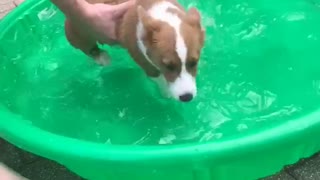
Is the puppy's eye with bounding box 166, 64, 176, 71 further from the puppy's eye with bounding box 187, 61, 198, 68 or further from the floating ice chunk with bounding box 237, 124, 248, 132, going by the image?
the floating ice chunk with bounding box 237, 124, 248, 132

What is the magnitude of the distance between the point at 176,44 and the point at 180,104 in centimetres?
39

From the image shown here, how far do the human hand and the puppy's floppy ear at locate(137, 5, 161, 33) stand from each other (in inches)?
5.9

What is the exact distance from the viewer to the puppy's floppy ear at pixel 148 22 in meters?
1.56

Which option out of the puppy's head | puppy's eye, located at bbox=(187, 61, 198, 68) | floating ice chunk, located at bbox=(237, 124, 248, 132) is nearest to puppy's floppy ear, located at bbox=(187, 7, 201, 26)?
the puppy's head

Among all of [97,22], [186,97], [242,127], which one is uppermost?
[97,22]

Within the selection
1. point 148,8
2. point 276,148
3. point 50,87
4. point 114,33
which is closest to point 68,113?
point 50,87

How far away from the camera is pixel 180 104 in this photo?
1.87m

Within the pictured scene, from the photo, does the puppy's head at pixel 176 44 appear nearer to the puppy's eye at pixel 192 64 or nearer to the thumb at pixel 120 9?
the puppy's eye at pixel 192 64

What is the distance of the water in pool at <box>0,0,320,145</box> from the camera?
70.7 inches

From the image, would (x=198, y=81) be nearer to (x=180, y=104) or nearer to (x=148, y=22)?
(x=180, y=104)

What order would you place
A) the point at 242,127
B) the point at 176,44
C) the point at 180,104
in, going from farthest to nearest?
the point at 180,104 → the point at 242,127 → the point at 176,44

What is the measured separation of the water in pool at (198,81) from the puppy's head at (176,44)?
22 centimetres

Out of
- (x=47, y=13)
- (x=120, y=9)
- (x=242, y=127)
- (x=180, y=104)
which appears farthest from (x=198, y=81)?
(x=47, y=13)

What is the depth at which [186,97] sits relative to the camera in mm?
1562
